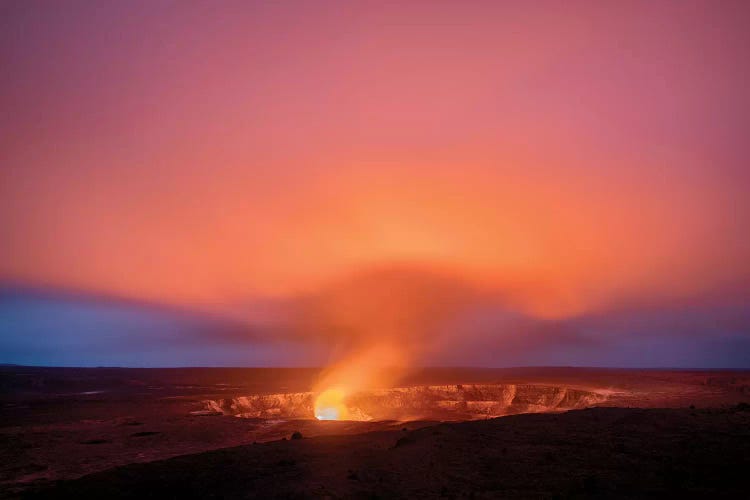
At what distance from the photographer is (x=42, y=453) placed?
2502 cm

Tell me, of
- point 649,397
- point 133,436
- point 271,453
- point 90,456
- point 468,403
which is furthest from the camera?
point 468,403

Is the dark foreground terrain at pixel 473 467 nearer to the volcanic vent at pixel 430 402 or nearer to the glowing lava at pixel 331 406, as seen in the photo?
the volcanic vent at pixel 430 402

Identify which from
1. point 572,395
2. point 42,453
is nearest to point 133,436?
point 42,453

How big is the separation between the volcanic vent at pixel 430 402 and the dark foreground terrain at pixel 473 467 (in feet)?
103

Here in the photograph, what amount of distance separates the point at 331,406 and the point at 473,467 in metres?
45.6

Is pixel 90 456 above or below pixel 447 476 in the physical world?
below

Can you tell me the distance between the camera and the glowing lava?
184ft

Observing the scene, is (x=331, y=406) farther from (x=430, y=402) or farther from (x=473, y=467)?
(x=473, y=467)

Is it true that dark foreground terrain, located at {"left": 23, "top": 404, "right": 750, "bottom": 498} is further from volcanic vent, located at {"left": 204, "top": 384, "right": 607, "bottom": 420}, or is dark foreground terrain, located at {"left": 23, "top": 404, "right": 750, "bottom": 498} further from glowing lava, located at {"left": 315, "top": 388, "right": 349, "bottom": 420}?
glowing lava, located at {"left": 315, "top": 388, "right": 349, "bottom": 420}

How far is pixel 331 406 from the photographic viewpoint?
5941cm

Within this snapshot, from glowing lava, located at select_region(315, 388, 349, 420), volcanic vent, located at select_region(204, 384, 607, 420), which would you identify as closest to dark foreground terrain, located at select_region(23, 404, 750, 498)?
volcanic vent, located at select_region(204, 384, 607, 420)

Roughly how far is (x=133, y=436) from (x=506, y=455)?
930 inches

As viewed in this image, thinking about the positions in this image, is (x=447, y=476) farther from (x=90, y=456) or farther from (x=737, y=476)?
(x=90, y=456)

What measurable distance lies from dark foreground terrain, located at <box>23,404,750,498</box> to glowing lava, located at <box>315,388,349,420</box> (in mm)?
34674
